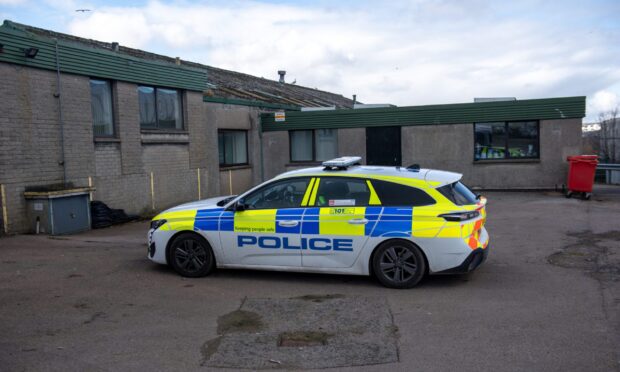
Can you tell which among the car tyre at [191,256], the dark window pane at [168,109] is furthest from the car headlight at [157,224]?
the dark window pane at [168,109]

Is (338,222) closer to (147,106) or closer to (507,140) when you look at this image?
(147,106)

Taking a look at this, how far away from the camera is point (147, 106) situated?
49.6 feet

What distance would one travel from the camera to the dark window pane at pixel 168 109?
15641 millimetres

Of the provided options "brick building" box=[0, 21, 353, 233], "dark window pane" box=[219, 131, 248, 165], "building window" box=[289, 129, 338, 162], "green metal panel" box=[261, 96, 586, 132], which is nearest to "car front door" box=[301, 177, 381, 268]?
"brick building" box=[0, 21, 353, 233]

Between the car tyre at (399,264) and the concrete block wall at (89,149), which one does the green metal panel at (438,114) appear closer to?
the concrete block wall at (89,149)

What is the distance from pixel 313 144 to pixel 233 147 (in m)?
3.13

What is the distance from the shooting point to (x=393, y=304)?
6.49 metres

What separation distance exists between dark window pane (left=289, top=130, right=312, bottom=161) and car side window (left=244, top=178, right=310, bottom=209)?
14114mm

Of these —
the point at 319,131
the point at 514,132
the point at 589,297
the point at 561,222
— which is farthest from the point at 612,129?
the point at 589,297

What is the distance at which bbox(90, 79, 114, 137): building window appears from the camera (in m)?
13.4

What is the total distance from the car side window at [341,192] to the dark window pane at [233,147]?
40.0ft

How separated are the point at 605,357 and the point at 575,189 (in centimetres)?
1333

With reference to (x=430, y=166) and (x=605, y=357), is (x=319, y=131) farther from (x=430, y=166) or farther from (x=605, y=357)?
(x=605, y=357)

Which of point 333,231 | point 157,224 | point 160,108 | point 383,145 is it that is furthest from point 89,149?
point 383,145
